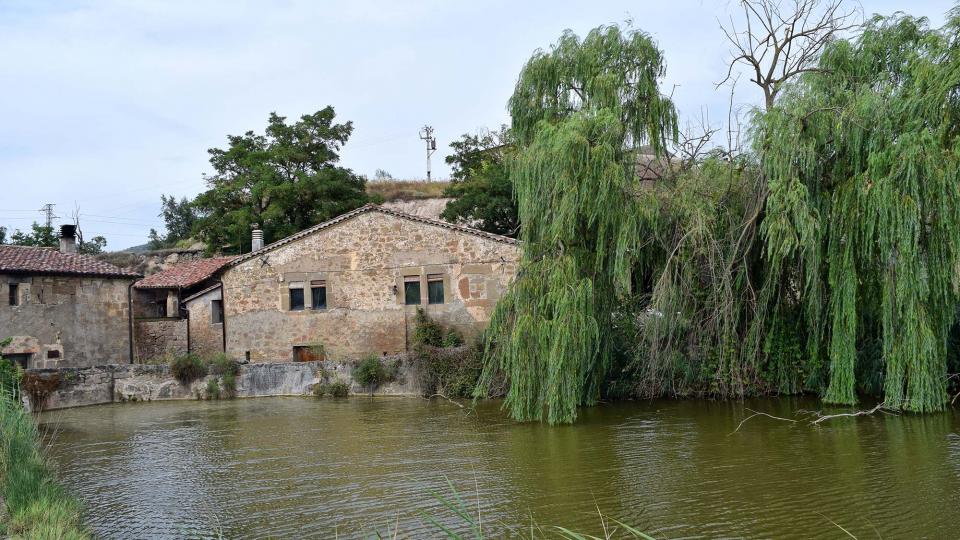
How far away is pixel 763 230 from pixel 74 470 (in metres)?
11.9

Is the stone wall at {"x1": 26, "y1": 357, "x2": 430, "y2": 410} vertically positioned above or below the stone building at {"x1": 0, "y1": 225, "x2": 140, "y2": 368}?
below

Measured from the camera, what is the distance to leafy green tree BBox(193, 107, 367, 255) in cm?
3127

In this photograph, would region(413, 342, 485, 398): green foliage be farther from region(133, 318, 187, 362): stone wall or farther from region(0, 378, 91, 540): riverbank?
region(0, 378, 91, 540): riverbank

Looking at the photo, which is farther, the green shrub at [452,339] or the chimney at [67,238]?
the chimney at [67,238]

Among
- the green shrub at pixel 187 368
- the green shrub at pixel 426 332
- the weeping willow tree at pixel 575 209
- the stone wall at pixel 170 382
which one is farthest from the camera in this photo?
the green shrub at pixel 426 332

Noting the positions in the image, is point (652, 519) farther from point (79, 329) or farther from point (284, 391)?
point (79, 329)

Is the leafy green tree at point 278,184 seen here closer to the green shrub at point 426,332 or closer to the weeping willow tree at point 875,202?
the green shrub at point 426,332

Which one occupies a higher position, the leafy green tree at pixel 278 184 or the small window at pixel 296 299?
the leafy green tree at pixel 278 184

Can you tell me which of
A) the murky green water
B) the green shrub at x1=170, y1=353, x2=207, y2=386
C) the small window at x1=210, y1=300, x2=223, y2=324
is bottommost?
the murky green water

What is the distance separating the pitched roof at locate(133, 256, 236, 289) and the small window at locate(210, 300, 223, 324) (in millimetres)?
1280

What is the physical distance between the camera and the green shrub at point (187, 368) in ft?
72.8

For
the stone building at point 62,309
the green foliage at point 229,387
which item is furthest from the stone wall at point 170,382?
the stone building at point 62,309

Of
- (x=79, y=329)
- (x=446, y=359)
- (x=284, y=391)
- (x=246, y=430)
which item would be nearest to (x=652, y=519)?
(x=246, y=430)

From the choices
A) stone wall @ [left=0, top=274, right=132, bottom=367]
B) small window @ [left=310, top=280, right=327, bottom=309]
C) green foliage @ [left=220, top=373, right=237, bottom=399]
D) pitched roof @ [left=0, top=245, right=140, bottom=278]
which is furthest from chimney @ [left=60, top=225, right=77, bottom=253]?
green foliage @ [left=220, top=373, right=237, bottom=399]
